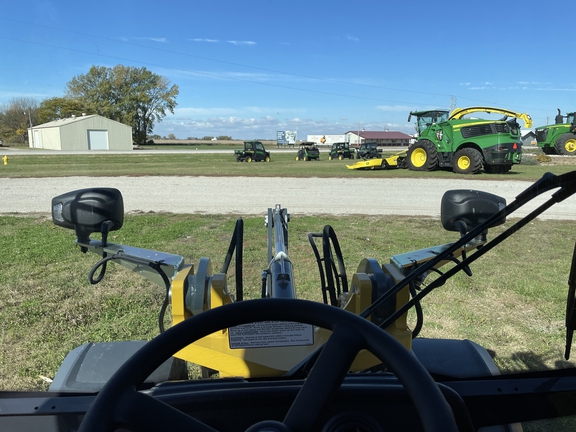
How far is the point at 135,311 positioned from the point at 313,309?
3294 millimetres

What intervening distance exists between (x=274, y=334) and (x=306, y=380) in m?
0.50

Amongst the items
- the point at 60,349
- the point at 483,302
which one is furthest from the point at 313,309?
the point at 483,302

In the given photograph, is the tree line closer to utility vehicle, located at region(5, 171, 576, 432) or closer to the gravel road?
utility vehicle, located at region(5, 171, 576, 432)

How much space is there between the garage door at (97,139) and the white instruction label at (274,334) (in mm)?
2089

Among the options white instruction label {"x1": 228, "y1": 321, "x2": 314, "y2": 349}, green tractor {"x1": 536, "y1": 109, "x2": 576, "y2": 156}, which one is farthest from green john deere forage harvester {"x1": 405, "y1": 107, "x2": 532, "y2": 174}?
white instruction label {"x1": 228, "y1": 321, "x2": 314, "y2": 349}

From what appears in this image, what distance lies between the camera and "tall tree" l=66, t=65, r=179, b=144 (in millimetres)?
2525

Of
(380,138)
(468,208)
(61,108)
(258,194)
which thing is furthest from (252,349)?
(380,138)

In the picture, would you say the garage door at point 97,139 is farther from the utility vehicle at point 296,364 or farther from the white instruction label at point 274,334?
the white instruction label at point 274,334

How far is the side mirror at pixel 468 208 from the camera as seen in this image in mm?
1836

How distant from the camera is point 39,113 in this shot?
309 cm

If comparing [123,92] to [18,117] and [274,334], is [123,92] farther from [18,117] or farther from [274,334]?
[274,334]

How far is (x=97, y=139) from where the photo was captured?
10.6 ft

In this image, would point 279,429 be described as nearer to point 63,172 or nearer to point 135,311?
point 135,311

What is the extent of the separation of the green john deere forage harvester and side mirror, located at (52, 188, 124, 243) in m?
14.7
